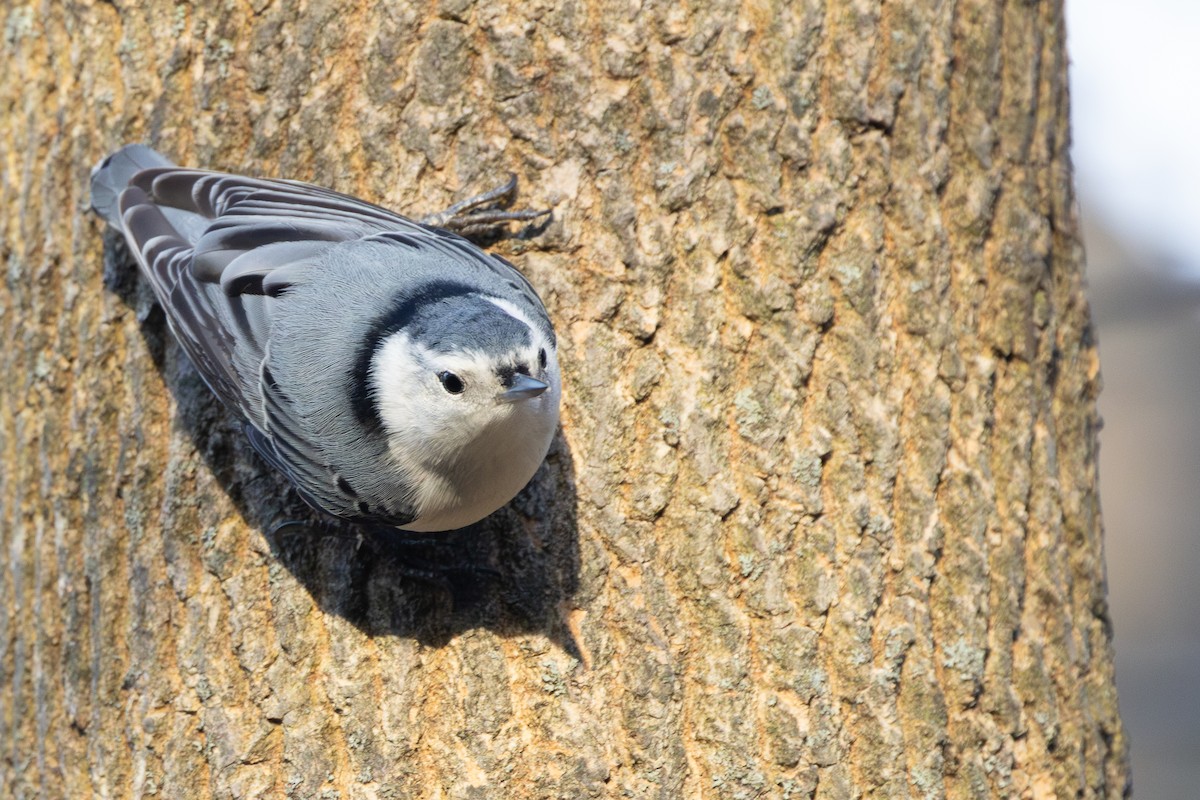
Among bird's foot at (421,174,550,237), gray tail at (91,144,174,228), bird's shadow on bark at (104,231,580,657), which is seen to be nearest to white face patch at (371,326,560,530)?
bird's shadow on bark at (104,231,580,657)

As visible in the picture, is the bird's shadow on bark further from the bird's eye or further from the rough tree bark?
the bird's eye

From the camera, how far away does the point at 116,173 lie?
7.61ft

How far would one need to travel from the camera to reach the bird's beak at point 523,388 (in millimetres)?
1885

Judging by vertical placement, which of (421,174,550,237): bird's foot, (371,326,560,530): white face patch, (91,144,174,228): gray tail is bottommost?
(371,326,560,530): white face patch

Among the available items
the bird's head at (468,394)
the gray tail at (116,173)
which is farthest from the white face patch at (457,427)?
→ the gray tail at (116,173)

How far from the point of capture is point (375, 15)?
7.45 feet

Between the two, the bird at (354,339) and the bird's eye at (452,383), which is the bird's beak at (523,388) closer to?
the bird at (354,339)

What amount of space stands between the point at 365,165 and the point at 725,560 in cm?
111

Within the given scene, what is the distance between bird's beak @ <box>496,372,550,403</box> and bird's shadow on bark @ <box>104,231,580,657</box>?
28 cm

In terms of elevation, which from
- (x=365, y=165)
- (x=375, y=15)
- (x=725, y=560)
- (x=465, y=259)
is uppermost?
(x=375, y=15)

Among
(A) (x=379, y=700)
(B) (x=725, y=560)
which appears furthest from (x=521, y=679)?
(B) (x=725, y=560)

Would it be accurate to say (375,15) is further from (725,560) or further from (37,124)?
(725,560)

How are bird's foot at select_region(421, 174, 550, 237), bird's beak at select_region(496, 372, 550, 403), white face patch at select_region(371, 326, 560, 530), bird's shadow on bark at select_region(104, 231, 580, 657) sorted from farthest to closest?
bird's foot at select_region(421, 174, 550, 237)
bird's shadow on bark at select_region(104, 231, 580, 657)
white face patch at select_region(371, 326, 560, 530)
bird's beak at select_region(496, 372, 550, 403)

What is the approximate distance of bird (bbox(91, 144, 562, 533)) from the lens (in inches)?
→ 79.0
